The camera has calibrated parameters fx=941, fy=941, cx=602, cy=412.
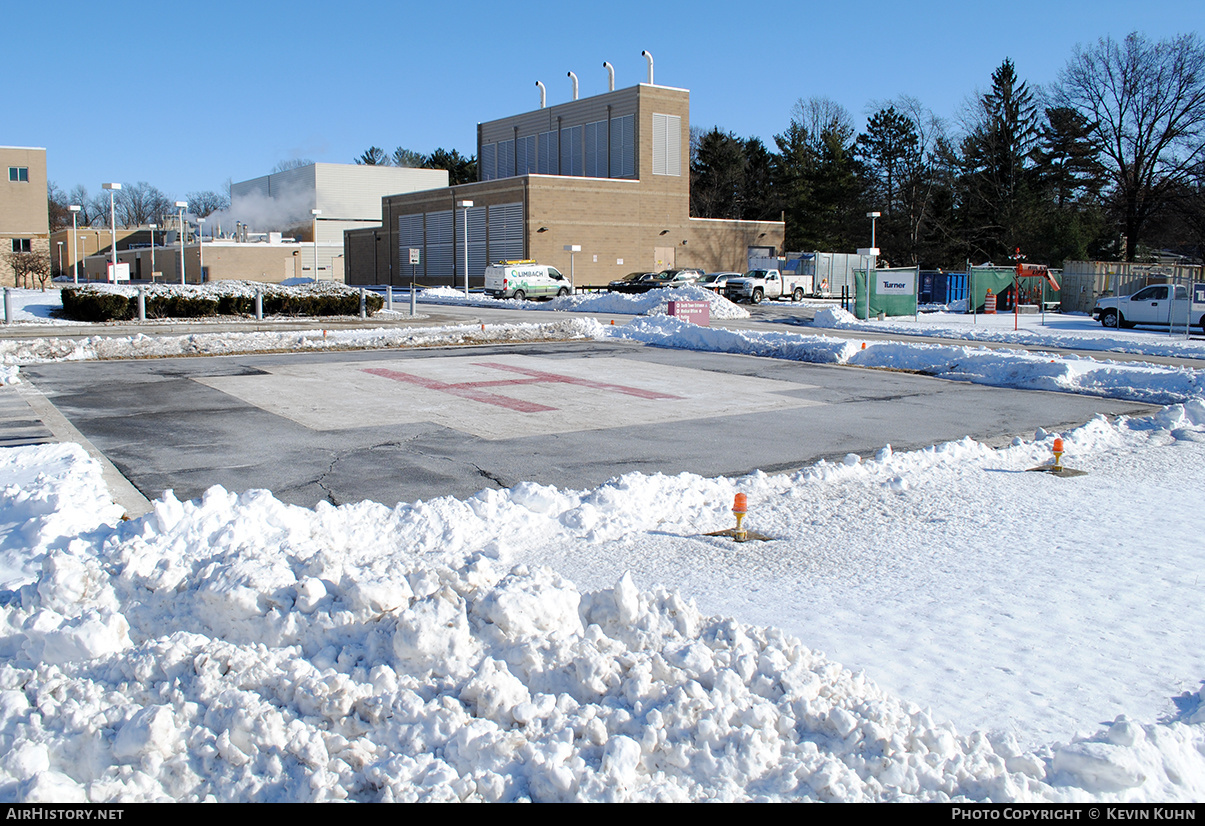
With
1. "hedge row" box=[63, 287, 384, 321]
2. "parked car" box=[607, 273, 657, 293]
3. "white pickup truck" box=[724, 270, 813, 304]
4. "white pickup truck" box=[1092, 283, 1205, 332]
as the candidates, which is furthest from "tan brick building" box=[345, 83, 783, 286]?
"white pickup truck" box=[1092, 283, 1205, 332]

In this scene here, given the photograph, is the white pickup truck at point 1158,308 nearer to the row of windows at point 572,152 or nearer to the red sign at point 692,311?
the red sign at point 692,311

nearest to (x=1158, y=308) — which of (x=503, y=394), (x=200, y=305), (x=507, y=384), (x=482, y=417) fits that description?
(x=507, y=384)

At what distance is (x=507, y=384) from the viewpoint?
A: 16.5m

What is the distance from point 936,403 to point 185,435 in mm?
10877

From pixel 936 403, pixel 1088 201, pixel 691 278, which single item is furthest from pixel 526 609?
pixel 1088 201

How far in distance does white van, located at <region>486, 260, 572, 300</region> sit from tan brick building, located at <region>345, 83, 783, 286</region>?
34.9 feet

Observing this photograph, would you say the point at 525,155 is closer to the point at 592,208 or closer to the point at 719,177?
the point at 592,208

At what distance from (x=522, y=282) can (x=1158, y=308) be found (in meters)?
30.3

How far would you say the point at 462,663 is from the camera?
4.50m

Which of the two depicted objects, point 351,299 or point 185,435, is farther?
point 351,299

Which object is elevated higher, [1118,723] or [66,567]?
[66,567]

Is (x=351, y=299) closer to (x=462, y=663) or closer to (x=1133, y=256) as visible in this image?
(x=462, y=663)

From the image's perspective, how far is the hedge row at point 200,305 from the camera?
3164cm

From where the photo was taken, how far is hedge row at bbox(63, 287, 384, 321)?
3164 cm
